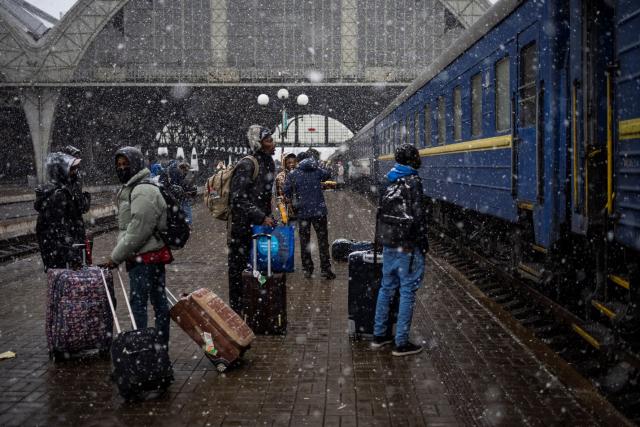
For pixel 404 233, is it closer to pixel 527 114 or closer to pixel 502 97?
pixel 527 114

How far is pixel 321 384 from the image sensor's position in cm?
540

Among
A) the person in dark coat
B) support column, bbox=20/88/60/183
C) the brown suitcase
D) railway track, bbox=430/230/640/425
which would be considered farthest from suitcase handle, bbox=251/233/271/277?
support column, bbox=20/88/60/183

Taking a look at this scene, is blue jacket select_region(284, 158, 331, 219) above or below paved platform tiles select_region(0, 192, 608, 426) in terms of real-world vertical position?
above

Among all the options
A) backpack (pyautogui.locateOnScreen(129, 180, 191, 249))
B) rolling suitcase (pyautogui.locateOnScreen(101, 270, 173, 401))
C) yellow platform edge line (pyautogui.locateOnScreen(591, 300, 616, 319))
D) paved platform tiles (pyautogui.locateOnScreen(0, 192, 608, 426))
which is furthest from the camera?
backpack (pyautogui.locateOnScreen(129, 180, 191, 249))

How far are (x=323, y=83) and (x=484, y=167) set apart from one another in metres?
36.9

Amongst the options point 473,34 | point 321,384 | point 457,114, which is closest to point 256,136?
point 321,384

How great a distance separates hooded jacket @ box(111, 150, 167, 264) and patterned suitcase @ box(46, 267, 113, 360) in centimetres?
64

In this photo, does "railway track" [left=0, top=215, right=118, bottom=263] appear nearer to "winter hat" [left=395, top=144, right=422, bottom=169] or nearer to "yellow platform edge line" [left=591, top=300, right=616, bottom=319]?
"winter hat" [left=395, top=144, right=422, bottom=169]

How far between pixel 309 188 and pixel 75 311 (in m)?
4.78

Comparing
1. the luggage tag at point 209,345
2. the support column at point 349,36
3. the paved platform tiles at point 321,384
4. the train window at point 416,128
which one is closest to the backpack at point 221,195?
the paved platform tiles at point 321,384

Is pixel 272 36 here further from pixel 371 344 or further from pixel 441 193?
pixel 371 344

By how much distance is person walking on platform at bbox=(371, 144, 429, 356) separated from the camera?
614 centimetres

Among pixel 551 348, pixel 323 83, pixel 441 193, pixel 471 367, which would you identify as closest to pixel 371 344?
pixel 471 367

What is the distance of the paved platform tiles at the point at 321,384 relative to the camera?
4.73 meters
